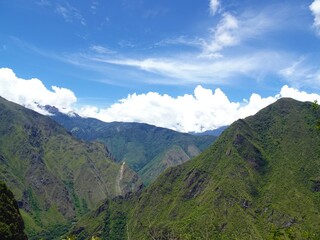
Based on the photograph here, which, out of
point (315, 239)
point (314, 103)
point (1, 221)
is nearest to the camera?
point (314, 103)

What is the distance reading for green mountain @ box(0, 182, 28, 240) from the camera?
15088 cm

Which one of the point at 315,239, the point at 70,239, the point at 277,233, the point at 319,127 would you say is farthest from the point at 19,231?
the point at 319,127

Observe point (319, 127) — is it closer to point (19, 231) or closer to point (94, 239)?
point (94, 239)

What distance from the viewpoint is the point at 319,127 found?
205 feet

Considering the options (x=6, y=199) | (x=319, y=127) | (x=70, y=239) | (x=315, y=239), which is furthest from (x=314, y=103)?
(x=6, y=199)

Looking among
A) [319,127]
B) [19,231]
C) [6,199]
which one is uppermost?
[319,127]

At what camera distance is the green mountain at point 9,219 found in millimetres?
150875

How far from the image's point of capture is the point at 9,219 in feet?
527

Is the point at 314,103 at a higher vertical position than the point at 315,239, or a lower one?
higher

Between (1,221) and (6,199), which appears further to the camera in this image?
(6,199)

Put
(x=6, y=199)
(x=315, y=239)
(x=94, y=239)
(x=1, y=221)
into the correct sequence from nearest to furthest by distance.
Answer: (x=315, y=239) < (x=94, y=239) < (x=1, y=221) < (x=6, y=199)

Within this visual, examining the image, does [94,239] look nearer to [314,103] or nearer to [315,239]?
[315,239]

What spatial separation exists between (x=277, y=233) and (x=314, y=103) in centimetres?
5605

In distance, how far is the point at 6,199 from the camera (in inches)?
6703
